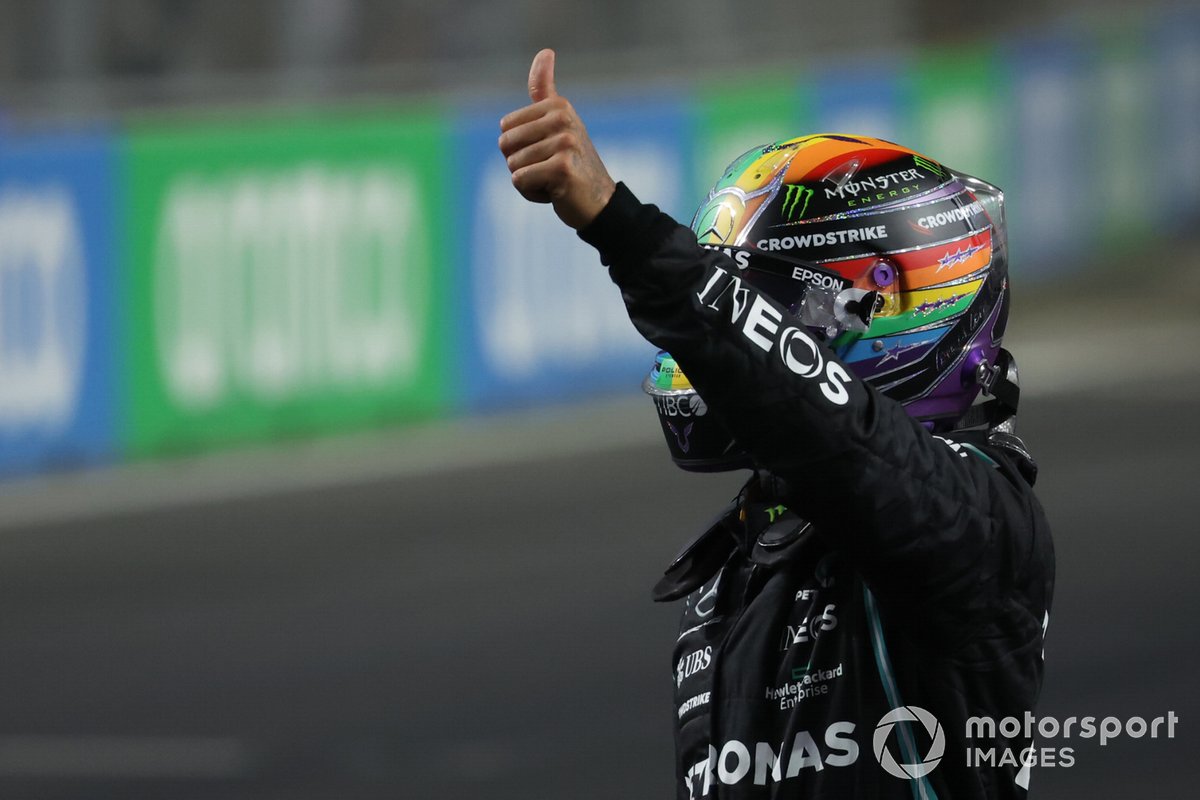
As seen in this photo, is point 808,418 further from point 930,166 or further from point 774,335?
point 930,166

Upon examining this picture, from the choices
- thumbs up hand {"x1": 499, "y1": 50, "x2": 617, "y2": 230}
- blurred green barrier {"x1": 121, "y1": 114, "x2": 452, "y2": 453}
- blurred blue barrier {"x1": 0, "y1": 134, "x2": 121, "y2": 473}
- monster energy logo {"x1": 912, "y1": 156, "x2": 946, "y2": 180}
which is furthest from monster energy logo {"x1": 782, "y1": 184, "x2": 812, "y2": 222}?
Answer: blurred green barrier {"x1": 121, "y1": 114, "x2": 452, "y2": 453}

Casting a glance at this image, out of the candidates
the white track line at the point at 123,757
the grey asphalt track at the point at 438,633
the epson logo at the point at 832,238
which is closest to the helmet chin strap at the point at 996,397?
the epson logo at the point at 832,238

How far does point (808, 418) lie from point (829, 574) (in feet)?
1.20

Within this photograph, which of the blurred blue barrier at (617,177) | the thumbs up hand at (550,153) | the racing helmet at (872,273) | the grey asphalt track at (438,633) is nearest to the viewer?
the thumbs up hand at (550,153)

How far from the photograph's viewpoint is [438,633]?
9195mm

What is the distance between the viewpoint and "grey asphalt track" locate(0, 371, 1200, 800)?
7297 mm

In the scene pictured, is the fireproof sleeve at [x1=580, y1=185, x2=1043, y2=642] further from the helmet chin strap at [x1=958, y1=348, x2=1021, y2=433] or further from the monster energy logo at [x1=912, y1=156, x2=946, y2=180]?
the monster energy logo at [x1=912, y1=156, x2=946, y2=180]

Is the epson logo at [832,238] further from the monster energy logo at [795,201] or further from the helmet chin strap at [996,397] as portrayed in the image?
the helmet chin strap at [996,397]

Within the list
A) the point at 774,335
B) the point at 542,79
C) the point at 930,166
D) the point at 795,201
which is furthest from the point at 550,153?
the point at 930,166

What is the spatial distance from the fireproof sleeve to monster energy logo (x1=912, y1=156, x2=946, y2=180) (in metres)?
0.50

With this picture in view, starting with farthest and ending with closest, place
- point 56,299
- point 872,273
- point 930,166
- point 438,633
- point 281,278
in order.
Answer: point 281,278 < point 56,299 < point 438,633 < point 930,166 < point 872,273

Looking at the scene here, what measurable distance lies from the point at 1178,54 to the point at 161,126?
1170 centimetres

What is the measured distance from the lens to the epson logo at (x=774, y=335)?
2.41 m

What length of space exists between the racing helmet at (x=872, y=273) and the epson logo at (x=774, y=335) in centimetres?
34
